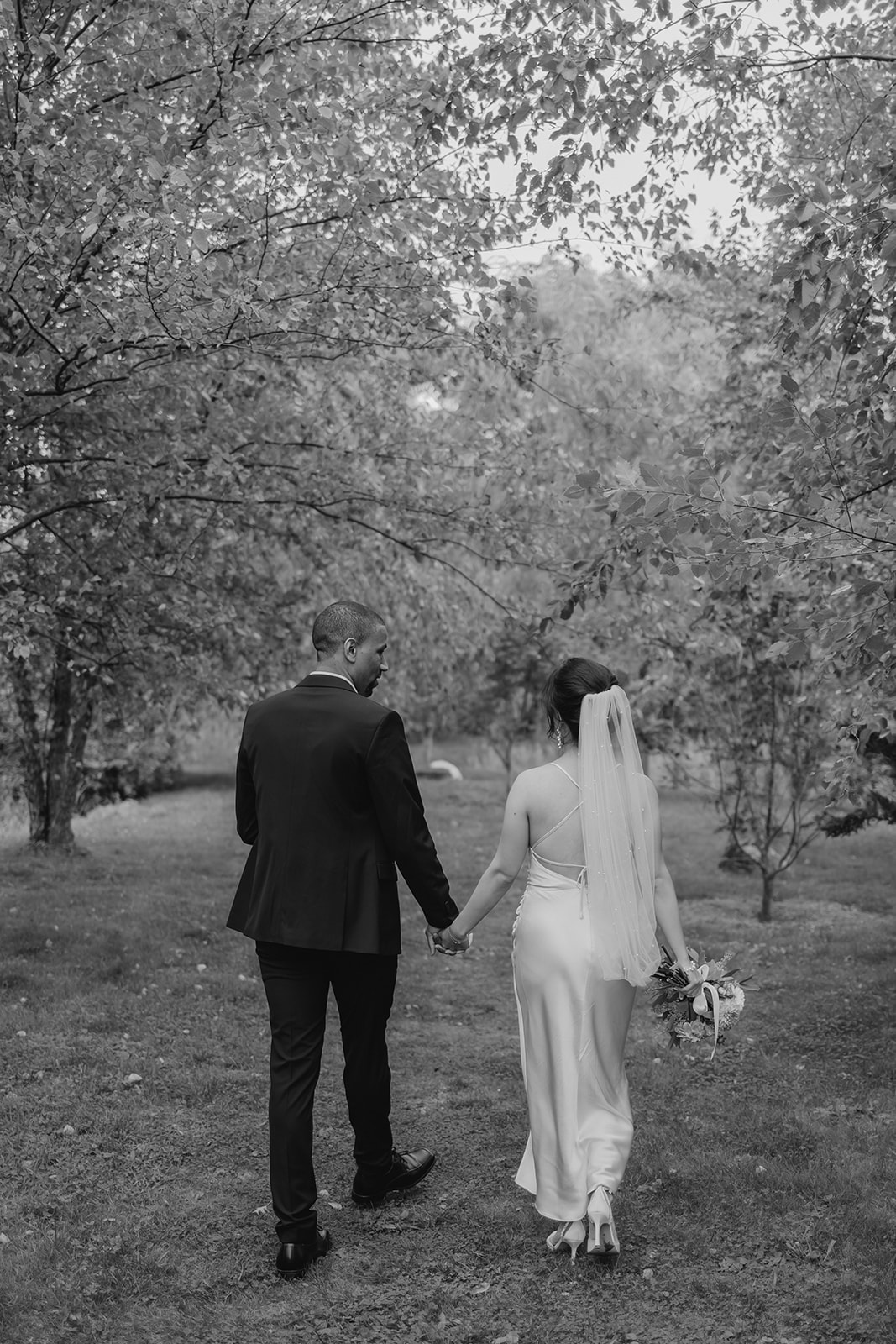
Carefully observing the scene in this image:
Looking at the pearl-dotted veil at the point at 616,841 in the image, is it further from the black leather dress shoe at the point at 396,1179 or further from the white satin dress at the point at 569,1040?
the black leather dress shoe at the point at 396,1179

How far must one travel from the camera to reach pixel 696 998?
Result: 4543mm

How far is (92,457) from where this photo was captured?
7367mm

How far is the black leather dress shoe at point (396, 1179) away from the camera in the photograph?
4793 millimetres

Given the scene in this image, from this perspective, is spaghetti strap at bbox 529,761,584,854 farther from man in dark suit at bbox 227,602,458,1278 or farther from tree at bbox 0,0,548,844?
tree at bbox 0,0,548,844

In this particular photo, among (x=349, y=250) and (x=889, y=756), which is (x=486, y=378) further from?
(x=889, y=756)

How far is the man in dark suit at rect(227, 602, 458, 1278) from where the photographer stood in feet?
13.9

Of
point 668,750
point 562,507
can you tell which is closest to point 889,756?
point 562,507

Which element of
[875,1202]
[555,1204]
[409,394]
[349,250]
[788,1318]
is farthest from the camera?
[409,394]

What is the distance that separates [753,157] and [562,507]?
2.95 m

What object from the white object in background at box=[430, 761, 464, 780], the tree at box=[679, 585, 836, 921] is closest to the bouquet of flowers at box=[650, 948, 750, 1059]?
the tree at box=[679, 585, 836, 921]

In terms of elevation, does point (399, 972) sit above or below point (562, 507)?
below

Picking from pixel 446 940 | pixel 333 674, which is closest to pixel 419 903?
pixel 446 940

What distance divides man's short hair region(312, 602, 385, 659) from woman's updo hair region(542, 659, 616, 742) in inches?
29.4

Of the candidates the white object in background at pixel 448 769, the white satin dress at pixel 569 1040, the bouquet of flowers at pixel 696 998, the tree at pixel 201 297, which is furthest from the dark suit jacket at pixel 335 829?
the white object in background at pixel 448 769
